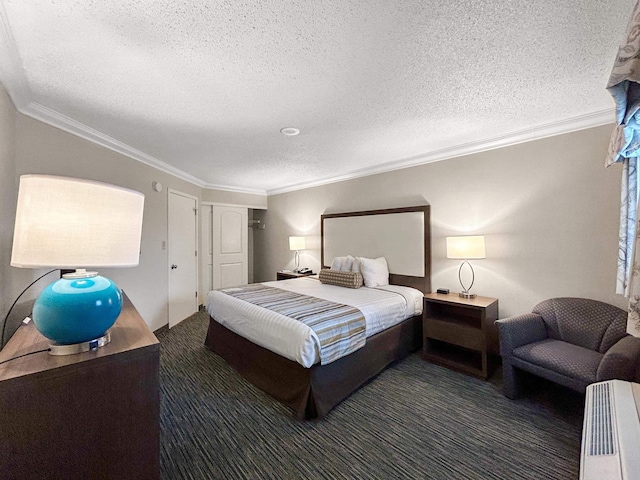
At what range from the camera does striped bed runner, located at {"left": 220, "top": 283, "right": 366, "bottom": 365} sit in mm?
1992

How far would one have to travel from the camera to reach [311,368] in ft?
6.29

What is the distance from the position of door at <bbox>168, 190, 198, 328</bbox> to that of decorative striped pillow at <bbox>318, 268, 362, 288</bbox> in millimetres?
2283

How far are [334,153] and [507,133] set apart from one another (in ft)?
6.17

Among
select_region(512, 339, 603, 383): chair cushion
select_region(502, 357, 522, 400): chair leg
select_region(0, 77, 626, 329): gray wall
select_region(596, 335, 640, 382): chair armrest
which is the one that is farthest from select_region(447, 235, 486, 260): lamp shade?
select_region(596, 335, 640, 382): chair armrest

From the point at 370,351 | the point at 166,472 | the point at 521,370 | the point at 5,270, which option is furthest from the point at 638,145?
the point at 5,270

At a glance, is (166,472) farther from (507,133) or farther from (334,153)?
(507,133)

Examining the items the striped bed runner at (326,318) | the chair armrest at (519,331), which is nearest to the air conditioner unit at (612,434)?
the chair armrest at (519,331)

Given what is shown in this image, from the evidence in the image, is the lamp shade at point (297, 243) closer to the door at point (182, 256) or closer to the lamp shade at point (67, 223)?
the door at point (182, 256)

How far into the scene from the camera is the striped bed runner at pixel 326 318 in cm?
199

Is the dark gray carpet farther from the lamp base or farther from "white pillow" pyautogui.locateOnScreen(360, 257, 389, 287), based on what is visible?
"white pillow" pyautogui.locateOnScreen(360, 257, 389, 287)

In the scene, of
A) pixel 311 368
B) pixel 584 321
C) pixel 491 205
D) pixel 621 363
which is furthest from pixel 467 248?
pixel 311 368

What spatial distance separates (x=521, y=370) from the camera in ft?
7.22

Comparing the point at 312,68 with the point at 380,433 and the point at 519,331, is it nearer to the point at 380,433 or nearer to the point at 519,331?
the point at 380,433

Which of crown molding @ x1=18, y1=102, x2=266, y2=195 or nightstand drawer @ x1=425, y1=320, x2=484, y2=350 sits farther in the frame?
nightstand drawer @ x1=425, y1=320, x2=484, y2=350
